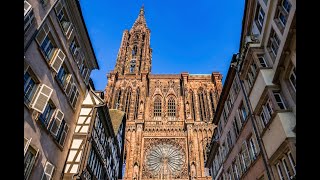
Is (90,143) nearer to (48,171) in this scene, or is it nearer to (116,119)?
(48,171)

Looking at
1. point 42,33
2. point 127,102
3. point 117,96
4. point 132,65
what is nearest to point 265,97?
point 42,33

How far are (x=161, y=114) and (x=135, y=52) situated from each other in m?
21.5

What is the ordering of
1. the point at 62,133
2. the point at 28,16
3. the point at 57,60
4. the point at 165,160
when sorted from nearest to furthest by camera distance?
the point at 28,16, the point at 57,60, the point at 62,133, the point at 165,160

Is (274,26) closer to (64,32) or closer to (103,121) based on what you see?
(64,32)

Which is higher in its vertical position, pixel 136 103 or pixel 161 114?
pixel 136 103

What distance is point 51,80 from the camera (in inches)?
467

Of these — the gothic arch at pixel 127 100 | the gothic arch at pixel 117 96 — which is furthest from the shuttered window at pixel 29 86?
the gothic arch at pixel 117 96

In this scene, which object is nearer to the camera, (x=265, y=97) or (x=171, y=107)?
(x=265, y=97)

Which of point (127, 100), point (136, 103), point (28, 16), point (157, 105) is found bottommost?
point (28, 16)

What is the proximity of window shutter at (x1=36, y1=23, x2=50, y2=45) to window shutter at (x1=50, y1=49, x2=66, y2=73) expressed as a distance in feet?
4.21

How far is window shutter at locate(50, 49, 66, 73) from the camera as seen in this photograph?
12047mm

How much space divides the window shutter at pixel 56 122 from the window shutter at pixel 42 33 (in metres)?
3.55

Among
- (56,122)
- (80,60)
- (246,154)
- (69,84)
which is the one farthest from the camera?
(80,60)

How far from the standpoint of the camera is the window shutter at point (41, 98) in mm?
10109
